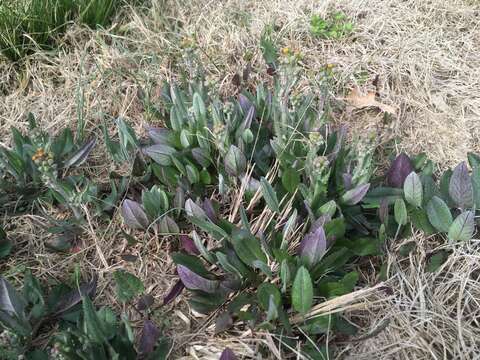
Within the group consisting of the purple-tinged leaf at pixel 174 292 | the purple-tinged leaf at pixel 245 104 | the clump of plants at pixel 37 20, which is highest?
the clump of plants at pixel 37 20

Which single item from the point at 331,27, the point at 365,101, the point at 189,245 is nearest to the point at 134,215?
the point at 189,245

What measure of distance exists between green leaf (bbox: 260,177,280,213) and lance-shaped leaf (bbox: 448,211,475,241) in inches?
21.7

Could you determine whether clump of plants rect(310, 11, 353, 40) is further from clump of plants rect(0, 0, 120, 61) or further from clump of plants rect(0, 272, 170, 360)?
→ clump of plants rect(0, 272, 170, 360)

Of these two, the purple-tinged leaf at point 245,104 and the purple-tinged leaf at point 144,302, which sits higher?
the purple-tinged leaf at point 245,104

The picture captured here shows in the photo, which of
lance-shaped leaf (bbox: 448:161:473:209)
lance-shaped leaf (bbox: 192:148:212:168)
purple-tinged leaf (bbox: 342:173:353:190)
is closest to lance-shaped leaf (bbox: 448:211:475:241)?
lance-shaped leaf (bbox: 448:161:473:209)

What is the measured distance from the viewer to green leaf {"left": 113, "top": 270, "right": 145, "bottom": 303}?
1563 millimetres

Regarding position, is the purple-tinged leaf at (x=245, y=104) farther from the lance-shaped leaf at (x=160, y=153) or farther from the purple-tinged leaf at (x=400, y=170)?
the purple-tinged leaf at (x=400, y=170)

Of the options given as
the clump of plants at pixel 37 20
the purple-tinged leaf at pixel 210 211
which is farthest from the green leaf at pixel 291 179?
the clump of plants at pixel 37 20

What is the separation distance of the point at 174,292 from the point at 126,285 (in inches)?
5.8

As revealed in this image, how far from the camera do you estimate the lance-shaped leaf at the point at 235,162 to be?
1741 mm

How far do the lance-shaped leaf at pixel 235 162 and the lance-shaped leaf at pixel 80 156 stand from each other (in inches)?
23.1

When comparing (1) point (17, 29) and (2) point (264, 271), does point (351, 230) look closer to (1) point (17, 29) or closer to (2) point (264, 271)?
(2) point (264, 271)

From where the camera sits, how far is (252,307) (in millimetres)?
1530

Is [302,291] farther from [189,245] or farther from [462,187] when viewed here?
[462,187]
